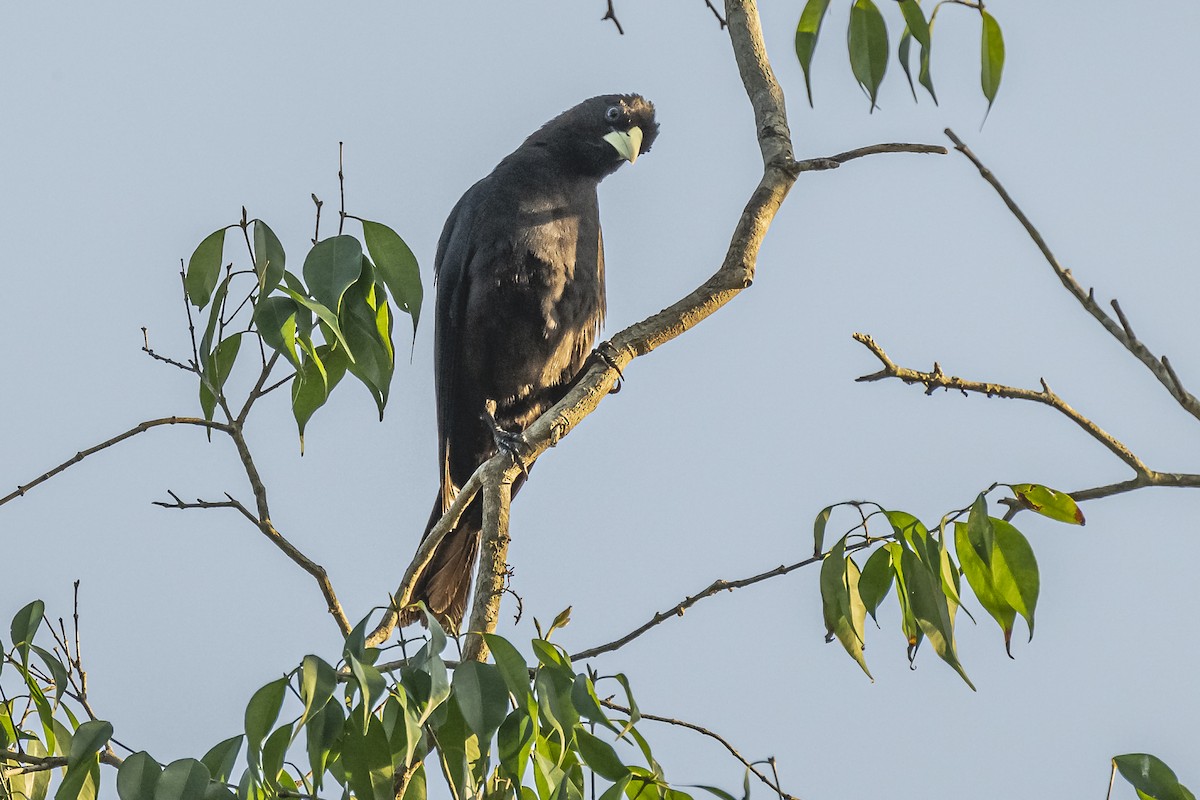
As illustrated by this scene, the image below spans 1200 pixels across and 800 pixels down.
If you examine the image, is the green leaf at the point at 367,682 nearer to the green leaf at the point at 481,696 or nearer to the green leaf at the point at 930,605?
the green leaf at the point at 481,696

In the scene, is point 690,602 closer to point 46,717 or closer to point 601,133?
point 46,717

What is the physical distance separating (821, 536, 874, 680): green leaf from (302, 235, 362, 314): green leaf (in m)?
0.96

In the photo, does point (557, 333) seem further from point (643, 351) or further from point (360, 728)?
point (360, 728)

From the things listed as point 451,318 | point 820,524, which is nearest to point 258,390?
point 820,524

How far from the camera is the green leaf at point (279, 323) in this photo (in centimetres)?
205

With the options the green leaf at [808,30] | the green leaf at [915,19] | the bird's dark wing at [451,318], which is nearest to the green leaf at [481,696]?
the green leaf at [808,30]

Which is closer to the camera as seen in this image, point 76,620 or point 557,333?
point 76,620

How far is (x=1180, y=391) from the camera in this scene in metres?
1.81

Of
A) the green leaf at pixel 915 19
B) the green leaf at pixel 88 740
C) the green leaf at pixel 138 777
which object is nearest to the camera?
the green leaf at pixel 138 777

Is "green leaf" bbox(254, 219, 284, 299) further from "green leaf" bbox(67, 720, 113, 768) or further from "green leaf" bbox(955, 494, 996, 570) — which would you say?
"green leaf" bbox(955, 494, 996, 570)

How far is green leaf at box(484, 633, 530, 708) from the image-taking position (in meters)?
1.77

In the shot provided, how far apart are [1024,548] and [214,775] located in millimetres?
1313

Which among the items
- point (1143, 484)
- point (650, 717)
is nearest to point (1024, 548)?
point (1143, 484)

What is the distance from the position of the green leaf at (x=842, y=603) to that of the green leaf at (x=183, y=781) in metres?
1.03
